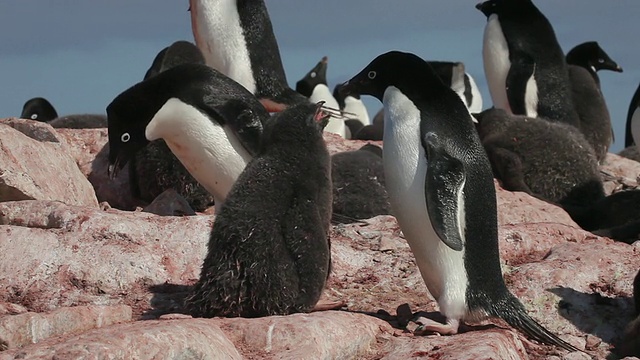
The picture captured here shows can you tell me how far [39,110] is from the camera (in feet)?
62.2

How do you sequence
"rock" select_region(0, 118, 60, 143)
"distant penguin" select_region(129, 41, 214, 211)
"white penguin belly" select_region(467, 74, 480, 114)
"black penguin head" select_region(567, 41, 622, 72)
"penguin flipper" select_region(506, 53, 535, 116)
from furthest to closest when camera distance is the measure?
"white penguin belly" select_region(467, 74, 480, 114), "black penguin head" select_region(567, 41, 622, 72), "penguin flipper" select_region(506, 53, 535, 116), "rock" select_region(0, 118, 60, 143), "distant penguin" select_region(129, 41, 214, 211)

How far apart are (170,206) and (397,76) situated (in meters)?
2.75

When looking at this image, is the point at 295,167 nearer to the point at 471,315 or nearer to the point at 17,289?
the point at 471,315

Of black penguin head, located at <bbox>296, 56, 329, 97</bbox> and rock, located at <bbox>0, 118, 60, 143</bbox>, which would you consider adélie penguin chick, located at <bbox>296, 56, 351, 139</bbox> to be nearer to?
black penguin head, located at <bbox>296, 56, 329, 97</bbox>

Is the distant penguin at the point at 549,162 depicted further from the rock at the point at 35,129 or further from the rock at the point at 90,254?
the rock at the point at 90,254

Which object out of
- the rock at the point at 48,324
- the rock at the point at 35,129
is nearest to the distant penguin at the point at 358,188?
the rock at the point at 35,129

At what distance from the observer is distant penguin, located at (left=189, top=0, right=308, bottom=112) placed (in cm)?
1100

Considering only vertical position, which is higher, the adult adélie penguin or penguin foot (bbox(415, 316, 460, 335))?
the adult adélie penguin

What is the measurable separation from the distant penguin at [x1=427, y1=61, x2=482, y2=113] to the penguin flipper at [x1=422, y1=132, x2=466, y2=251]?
11.4m

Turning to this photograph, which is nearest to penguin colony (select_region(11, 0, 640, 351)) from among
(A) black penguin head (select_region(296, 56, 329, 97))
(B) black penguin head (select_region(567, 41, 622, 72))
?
(B) black penguin head (select_region(567, 41, 622, 72))

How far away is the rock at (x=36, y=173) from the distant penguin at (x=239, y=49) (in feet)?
8.01

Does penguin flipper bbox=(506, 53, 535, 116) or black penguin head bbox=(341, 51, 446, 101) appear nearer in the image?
black penguin head bbox=(341, 51, 446, 101)

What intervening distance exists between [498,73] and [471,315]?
8.84m

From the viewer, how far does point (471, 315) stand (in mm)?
6105
